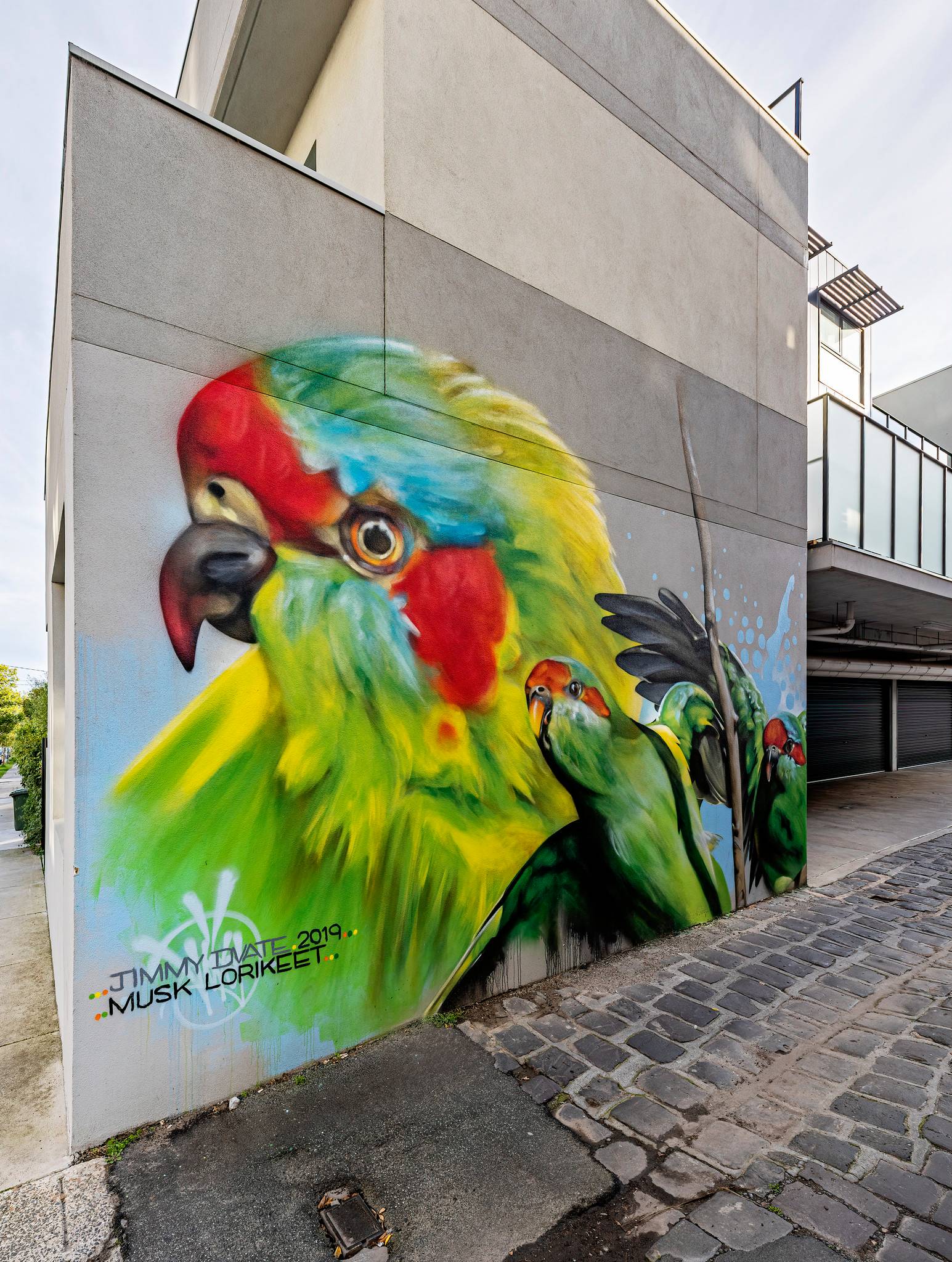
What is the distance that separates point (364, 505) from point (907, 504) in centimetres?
797

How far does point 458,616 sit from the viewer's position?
4.36 meters

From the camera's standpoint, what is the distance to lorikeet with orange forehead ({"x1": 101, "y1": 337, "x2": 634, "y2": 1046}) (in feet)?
11.0

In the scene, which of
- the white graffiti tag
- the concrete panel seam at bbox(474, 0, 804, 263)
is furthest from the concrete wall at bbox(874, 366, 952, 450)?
the white graffiti tag

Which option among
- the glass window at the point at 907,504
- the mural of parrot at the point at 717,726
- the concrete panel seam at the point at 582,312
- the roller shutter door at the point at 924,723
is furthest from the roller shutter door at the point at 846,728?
the concrete panel seam at the point at 582,312

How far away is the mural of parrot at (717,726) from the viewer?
5555 millimetres

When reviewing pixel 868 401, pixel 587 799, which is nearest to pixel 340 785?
pixel 587 799

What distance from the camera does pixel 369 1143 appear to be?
2990 mm

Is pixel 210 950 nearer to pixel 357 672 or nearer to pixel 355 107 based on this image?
pixel 357 672

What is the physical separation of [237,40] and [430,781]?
6.21 meters

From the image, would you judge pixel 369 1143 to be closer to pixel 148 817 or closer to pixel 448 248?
pixel 148 817

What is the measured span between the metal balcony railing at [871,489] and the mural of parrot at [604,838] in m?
3.88

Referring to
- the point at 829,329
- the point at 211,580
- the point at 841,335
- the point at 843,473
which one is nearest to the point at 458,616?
the point at 211,580

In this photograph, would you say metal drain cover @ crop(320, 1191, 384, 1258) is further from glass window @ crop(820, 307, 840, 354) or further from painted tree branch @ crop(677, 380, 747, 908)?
glass window @ crop(820, 307, 840, 354)

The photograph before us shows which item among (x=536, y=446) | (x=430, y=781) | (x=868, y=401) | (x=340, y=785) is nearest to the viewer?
(x=340, y=785)
